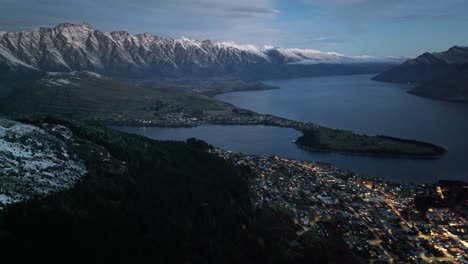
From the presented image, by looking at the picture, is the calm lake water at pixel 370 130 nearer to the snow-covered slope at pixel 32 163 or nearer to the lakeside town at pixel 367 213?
the lakeside town at pixel 367 213

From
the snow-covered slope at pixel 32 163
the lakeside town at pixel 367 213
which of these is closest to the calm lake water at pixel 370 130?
the lakeside town at pixel 367 213

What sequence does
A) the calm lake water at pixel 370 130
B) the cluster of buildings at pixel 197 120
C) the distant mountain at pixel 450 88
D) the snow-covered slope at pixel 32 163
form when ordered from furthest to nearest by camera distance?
the distant mountain at pixel 450 88 → the cluster of buildings at pixel 197 120 → the calm lake water at pixel 370 130 → the snow-covered slope at pixel 32 163

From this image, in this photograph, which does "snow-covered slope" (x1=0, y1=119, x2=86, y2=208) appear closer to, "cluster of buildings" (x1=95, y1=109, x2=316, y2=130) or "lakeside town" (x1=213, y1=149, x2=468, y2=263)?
"lakeside town" (x1=213, y1=149, x2=468, y2=263)

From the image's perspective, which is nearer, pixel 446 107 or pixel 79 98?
pixel 446 107

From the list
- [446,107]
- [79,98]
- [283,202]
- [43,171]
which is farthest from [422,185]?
[79,98]

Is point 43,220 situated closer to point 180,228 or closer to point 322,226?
point 180,228

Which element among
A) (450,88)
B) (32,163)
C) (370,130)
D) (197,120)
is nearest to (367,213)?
(32,163)
